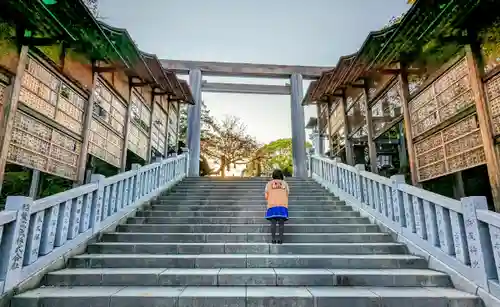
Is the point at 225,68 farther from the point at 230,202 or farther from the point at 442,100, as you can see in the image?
the point at 442,100

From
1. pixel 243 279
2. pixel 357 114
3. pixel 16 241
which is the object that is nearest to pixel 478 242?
pixel 243 279

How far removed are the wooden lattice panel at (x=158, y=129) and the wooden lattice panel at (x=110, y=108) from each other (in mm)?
2002

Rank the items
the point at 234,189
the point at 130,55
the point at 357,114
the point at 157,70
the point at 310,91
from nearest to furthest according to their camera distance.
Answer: the point at 130,55 < the point at 157,70 < the point at 234,189 < the point at 357,114 < the point at 310,91

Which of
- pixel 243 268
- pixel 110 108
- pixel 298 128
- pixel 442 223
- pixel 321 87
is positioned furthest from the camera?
pixel 298 128

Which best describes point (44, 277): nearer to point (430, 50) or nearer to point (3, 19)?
point (3, 19)

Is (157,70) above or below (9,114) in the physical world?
above

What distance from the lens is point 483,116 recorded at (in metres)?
4.21

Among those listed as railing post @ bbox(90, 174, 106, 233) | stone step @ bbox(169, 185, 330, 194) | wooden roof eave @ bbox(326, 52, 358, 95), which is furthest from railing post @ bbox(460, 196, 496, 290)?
railing post @ bbox(90, 174, 106, 233)

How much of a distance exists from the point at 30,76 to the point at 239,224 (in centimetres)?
423

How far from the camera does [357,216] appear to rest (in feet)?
20.7

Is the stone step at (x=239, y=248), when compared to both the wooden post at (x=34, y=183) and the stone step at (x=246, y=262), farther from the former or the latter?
the wooden post at (x=34, y=183)

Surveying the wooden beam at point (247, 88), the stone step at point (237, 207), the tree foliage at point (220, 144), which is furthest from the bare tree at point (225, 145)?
the stone step at point (237, 207)

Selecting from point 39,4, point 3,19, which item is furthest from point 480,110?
point 3,19

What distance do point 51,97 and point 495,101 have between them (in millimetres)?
6904
